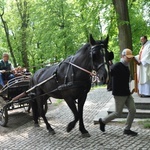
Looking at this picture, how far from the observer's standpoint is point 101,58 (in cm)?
607

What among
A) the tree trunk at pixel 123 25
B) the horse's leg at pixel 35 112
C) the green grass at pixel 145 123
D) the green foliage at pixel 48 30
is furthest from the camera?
the green foliage at pixel 48 30

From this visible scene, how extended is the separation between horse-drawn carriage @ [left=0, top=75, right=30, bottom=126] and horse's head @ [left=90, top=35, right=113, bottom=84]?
3506 millimetres

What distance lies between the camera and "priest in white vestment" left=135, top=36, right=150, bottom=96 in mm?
9031

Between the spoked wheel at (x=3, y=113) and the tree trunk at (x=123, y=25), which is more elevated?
the tree trunk at (x=123, y=25)

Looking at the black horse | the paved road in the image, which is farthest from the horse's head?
the paved road

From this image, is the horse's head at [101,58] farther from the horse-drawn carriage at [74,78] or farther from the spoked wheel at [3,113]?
the spoked wheel at [3,113]

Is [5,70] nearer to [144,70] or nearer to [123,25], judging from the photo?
[144,70]

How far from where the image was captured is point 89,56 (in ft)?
21.1

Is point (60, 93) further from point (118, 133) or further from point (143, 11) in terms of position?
point (143, 11)

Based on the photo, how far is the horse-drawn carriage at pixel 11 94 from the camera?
29.7 feet

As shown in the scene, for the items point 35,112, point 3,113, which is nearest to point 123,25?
point 35,112

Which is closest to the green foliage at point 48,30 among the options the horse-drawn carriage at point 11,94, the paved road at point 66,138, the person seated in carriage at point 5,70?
the person seated in carriage at point 5,70

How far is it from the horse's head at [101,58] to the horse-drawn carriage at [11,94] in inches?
138

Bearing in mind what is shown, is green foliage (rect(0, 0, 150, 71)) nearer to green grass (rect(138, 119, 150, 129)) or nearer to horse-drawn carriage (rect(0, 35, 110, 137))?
horse-drawn carriage (rect(0, 35, 110, 137))
